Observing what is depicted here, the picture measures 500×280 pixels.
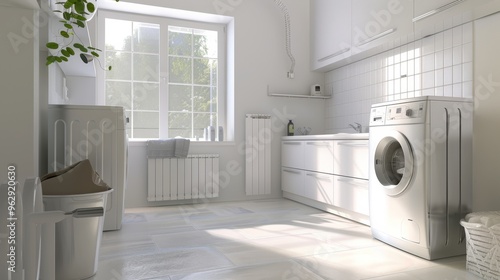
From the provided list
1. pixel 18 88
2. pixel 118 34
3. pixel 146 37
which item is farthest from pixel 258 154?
pixel 18 88

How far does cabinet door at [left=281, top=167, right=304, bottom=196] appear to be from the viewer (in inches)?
147

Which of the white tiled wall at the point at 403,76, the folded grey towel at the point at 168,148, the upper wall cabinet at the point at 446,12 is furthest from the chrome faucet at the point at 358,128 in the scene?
the folded grey towel at the point at 168,148

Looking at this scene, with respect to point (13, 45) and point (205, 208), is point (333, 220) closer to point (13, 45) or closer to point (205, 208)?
point (205, 208)

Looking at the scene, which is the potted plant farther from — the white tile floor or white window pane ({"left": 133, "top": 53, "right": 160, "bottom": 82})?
white window pane ({"left": 133, "top": 53, "right": 160, "bottom": 82})

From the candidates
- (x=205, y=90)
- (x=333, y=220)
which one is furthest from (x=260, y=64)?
(x=333, y=220)

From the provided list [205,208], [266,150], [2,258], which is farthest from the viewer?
[266,150]

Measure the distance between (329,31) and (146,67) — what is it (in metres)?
2.19

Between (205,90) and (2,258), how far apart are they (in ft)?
12.2

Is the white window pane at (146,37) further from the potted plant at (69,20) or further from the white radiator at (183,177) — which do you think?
the potted plant at (69,20)

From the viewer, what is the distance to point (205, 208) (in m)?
3.58

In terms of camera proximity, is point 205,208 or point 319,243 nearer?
point 319,243

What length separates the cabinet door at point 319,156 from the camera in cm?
321

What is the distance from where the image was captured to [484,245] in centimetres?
173

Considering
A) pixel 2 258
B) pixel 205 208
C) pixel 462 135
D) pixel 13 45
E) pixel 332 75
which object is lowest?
pixel 205 208
